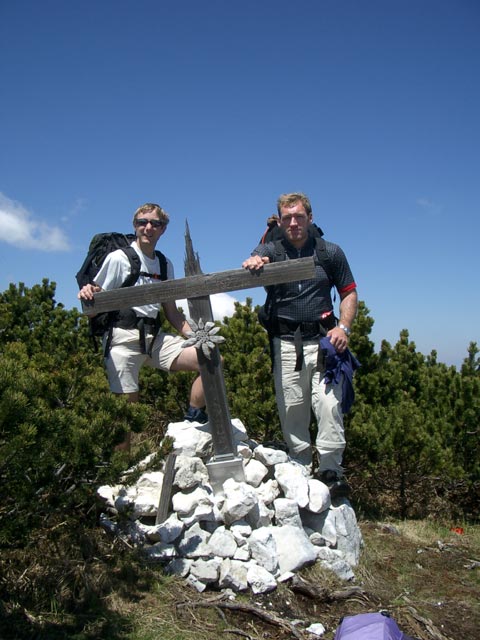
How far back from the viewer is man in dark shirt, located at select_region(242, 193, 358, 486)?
427 cm

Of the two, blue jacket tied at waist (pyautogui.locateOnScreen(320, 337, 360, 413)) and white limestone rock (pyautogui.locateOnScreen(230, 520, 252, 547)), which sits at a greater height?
blue jacket tied at waist (pyautogui.locateOnScreen(320, 337, 360, 413))

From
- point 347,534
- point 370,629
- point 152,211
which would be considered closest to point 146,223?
point 152,211

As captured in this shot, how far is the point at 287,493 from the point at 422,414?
2.03 metres

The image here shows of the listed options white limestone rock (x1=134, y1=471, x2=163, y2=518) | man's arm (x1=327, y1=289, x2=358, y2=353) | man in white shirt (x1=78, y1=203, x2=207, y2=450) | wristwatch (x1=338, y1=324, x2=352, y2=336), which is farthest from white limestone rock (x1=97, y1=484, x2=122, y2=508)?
wristwatch (x1=338, y1=324, x2=352, y2=336)

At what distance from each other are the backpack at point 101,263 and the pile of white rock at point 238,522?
1.09 metres

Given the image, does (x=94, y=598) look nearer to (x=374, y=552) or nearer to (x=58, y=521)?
(x=58, y=521)

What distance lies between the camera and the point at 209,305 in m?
4.30

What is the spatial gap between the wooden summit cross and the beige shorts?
10.1 inches

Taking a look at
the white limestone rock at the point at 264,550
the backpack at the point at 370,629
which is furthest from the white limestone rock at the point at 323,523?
the backpack at the point at 370,629

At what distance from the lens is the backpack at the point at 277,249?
4352mm

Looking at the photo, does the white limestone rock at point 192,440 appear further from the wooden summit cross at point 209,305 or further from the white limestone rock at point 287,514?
the white limestone rock at point 287,514

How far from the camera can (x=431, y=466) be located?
5.33 metres

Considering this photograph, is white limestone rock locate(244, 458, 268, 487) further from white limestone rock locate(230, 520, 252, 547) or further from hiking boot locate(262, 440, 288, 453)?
hiking boot locate(262, 440, 288, 453)

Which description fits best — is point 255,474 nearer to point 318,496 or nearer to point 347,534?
point 318,496
